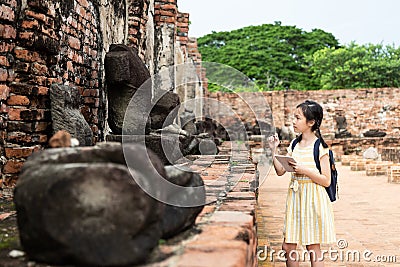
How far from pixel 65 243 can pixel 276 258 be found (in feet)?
8.23

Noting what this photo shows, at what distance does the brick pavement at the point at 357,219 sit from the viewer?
3816 millimetres

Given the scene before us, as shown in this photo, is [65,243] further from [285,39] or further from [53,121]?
[285,39]

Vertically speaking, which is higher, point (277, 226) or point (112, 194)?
point (112, 194)

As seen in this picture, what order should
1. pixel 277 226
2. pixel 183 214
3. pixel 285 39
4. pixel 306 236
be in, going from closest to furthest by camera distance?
pixel 183 214
pixel 306 236
pixel 277 226
pixel 285 39

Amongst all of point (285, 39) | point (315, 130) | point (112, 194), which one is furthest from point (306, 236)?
point (285, 39)

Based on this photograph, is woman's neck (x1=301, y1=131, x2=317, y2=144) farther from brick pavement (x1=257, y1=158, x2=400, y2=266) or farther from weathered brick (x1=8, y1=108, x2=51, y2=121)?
weathered brick (x1=8, y1=108, x2=51, y2=121)

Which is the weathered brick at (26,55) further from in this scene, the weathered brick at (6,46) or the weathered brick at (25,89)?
the weathered brick at (25,89)

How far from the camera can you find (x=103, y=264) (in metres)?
1.32

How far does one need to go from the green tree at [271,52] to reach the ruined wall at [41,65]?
896 inches

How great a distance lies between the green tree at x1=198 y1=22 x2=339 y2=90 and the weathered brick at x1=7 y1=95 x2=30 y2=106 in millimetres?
24103

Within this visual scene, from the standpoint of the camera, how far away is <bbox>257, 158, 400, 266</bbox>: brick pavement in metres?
3.82

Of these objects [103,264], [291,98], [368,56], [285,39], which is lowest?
[103,264]

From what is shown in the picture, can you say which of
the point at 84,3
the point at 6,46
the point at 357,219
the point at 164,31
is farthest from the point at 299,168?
the point at 164,31

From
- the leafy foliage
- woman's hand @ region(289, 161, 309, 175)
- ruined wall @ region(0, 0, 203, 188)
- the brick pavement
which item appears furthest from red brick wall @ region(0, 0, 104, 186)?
the leafy foliage
